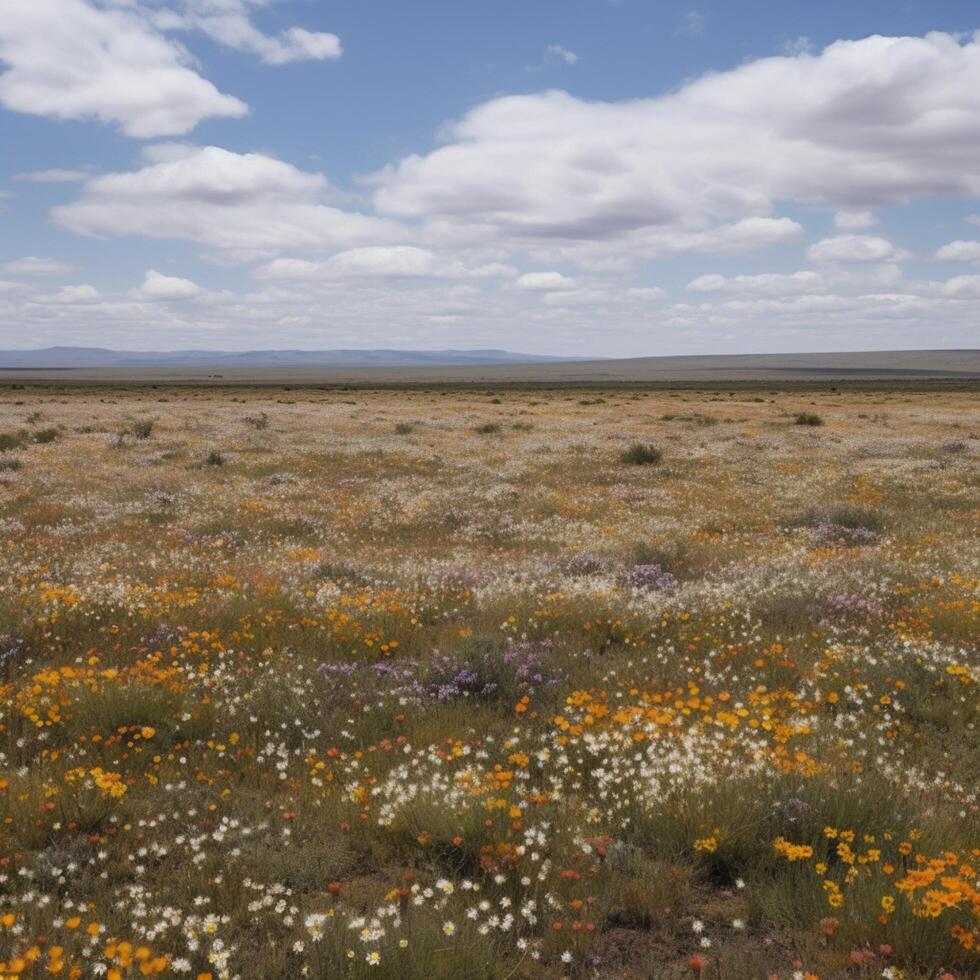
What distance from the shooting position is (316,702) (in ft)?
24.2

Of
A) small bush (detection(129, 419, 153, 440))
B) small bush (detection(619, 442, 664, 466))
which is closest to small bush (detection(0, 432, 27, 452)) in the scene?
small bush (detection(129, 419, 153, 440))

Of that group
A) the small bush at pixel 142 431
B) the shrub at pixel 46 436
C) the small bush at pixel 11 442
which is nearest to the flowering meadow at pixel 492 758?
the small bush at pixel 11 442

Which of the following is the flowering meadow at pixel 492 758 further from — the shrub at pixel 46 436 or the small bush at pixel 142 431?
the small bush at pixel 142 431

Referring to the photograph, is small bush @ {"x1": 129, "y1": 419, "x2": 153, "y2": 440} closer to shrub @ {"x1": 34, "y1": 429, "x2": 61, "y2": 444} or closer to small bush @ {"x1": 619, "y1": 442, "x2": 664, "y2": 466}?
shrub @ {"x1": 34, "y1": 429, "x2": 61, "y2": 444}

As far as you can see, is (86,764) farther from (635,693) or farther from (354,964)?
(635,693)

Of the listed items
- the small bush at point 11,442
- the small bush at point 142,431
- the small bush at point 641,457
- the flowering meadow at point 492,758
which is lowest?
the flowering meadow at point 492,758

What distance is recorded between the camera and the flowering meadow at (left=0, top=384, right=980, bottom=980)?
4.23 meters

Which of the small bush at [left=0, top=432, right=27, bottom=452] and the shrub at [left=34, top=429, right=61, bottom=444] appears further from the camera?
the shrub at [left=34, top=429, right=61, bottom=444]

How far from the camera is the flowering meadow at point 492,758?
4234mm

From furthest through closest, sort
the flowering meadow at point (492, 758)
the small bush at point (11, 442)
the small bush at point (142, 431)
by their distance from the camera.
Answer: the small bush at point (142, 431) < the small bush at point (11, 442) < the flowering meadow at point (492, 758)

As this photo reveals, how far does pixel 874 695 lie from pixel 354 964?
5820 mm

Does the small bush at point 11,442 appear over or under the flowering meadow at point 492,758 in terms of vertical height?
over

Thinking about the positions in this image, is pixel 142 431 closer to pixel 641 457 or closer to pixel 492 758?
pixel 641 457

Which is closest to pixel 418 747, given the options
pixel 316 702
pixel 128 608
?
pixel 316 702
